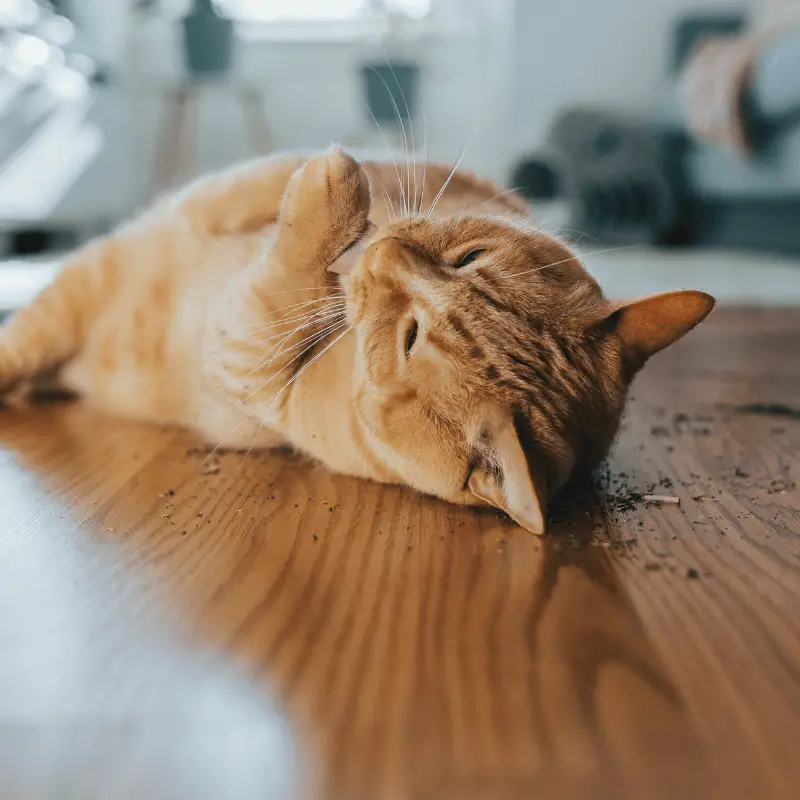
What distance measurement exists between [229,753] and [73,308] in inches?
54.3

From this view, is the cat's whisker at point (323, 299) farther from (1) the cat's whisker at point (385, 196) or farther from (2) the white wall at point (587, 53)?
(2) the white wall at point (587, 53)

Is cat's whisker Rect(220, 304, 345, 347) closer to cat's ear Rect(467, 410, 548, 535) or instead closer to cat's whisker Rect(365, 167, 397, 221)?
cat's whisker Rect(365, 167, 397, 221)

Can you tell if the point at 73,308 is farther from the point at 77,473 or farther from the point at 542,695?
the point at 542,695

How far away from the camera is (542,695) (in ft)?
2.64

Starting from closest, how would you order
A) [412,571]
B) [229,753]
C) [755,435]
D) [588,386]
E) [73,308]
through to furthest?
[229,753], [412,571], [588,386], [755,435], [73,308]

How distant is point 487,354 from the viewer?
1.18 metres

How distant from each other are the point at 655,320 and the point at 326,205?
0.53 metres

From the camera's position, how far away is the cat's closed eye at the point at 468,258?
129 cm

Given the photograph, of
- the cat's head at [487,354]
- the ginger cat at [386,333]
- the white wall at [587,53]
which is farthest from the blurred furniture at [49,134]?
the cat's head at [487,354]

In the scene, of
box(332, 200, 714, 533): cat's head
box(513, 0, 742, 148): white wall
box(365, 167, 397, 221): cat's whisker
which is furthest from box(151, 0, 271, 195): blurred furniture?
box(332, 200, 714, 533): cat's head

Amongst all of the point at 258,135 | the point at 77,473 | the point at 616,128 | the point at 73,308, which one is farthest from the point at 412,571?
the point at 258,135

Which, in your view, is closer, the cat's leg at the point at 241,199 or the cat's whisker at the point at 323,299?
the cat's whisker at the point at 323,299

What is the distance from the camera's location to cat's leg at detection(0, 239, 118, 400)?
5.99 feet

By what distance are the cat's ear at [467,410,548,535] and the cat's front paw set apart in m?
0.43
